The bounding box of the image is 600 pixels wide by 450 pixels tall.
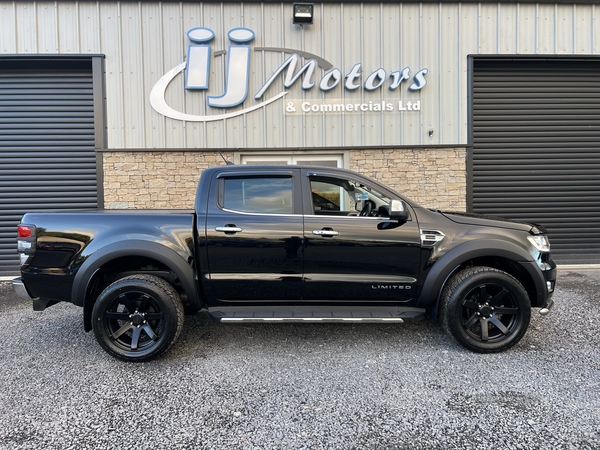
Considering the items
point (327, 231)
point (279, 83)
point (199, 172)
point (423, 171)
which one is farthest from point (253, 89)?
point (327, 231)

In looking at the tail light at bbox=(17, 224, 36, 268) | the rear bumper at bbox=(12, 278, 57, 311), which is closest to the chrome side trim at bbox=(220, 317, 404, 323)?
the rear bumper at bbox=(12, 278, 57, 311)

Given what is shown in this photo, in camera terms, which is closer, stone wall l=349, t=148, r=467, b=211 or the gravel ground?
the gravel ground

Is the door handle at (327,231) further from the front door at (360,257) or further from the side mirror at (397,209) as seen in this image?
the side mirror at (397,209)

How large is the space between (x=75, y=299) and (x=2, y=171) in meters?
5.37

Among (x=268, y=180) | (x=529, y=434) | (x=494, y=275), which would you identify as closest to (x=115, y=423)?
(x=268, y=180)

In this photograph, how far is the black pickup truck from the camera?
10.5 feet

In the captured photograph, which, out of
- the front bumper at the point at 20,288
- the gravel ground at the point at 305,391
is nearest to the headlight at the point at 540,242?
the gravel ground at the point at 305,391

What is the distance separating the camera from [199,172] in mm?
6625

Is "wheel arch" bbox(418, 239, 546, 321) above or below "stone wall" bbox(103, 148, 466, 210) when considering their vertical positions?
below

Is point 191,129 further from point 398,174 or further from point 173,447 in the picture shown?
point 173,447

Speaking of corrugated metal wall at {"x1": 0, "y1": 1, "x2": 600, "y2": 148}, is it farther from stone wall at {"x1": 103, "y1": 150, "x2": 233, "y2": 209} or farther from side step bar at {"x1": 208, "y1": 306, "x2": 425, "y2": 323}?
side step bar at {"x1": 208, "y1": 306, "x2": 425, "y2": 323}

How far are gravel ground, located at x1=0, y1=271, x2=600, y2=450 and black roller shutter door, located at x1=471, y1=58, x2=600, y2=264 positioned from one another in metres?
3.72

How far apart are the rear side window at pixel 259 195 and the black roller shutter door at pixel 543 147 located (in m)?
5.08

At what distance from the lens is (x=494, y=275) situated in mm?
3238
